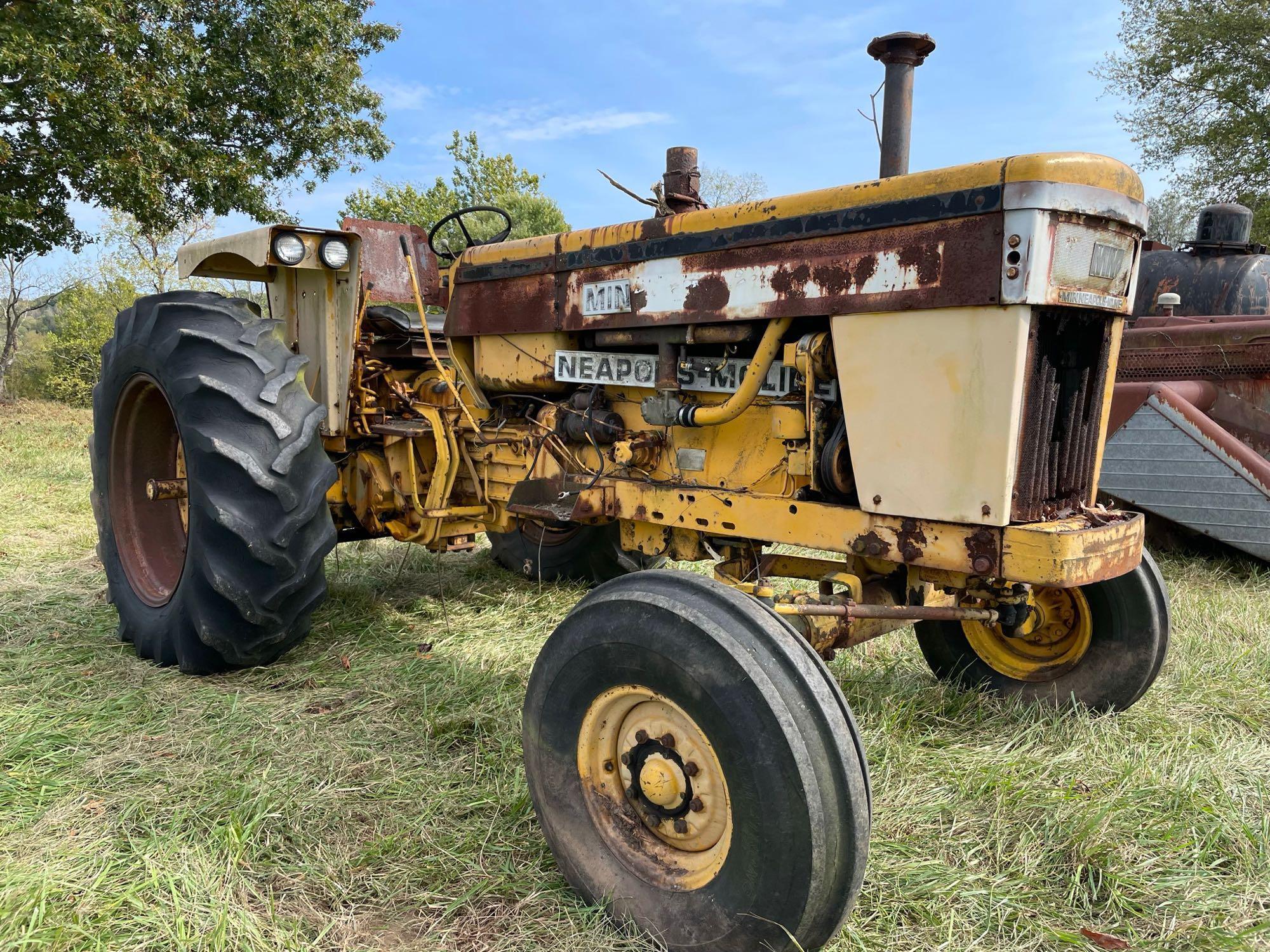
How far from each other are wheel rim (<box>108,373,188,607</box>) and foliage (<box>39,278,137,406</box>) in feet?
58.6

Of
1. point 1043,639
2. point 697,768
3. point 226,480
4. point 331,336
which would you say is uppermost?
point 331,336

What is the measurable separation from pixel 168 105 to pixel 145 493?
8961 millimetres

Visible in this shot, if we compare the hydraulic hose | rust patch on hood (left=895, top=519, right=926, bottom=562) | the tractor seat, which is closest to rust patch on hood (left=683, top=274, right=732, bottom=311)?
the hydraulic hose

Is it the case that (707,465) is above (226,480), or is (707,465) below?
above

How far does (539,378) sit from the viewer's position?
315 centimetres

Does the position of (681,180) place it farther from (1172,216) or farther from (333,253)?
(1172,216)

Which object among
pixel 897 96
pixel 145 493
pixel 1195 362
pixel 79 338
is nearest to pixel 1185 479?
pixel 1195 362

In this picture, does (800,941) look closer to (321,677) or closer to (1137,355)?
(321,677)

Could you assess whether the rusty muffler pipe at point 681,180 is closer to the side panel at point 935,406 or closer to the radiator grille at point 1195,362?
the side panel at point 935,406

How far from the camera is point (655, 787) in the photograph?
1.87 meters

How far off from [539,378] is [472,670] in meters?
1.19

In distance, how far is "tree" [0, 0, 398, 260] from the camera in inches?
376

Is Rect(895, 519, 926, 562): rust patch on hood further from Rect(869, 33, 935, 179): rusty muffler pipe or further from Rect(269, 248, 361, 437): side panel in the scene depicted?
Rect(269, 248, 361, 437): side panel

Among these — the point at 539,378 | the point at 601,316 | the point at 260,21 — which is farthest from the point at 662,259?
the point at 260,21
